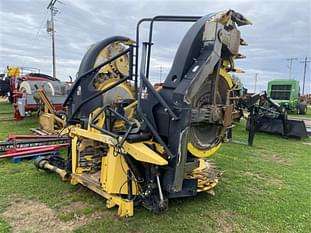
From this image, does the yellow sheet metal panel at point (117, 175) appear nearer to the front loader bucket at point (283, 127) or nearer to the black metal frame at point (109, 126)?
the black metal frame at point (109, 126)

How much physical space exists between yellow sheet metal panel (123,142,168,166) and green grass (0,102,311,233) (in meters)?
0.70

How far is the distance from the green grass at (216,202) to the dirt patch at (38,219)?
0.21 feet

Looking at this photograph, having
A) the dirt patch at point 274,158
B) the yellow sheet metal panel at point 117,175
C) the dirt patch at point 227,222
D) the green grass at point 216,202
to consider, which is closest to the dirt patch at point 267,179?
the green grass at point 216,202

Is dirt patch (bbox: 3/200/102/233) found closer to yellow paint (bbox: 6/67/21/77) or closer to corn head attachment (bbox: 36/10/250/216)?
corn head attachment (bbox: 36/10/250/216)

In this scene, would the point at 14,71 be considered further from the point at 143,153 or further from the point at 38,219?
the point at 143,153

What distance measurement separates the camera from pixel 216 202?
12.3ft

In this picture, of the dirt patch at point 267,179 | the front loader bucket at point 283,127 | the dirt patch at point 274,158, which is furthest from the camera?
the front loader bucket at point 283,127

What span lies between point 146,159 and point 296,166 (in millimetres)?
4101

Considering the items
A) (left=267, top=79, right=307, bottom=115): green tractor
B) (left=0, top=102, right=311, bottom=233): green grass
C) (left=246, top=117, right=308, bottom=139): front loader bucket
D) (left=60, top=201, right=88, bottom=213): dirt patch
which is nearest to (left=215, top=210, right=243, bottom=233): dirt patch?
(left=0, top=102, right=311, bottom=233): green grass

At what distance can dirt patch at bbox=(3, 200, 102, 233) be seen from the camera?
299 centimetres

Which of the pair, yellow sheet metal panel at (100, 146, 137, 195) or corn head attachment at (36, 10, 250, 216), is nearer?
corn head attachment at (36, 10, 250, 216)

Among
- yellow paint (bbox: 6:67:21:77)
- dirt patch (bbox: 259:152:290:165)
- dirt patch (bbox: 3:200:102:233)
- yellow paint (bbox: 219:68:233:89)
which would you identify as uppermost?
yellow paint (bbox: 6:67:21:77)

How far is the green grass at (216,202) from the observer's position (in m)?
3.12

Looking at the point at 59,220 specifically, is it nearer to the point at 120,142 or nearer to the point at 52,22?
the point at 120,142
